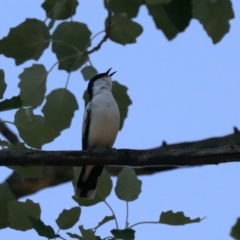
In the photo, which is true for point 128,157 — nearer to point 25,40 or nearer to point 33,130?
point 33,130

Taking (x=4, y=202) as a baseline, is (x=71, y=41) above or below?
above

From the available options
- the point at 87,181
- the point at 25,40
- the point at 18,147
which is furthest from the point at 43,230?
the point at 87,181

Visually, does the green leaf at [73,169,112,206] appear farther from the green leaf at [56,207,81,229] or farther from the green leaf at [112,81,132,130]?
the green leaf at [112,81,132,130]

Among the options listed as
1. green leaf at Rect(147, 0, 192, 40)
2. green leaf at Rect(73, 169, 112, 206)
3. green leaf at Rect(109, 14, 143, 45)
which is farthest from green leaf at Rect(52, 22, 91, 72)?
green leaf at Rect(73, 169, 112, 206)

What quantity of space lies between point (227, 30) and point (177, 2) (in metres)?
0.55

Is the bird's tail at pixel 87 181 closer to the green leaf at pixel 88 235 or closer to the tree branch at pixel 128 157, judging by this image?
the tree branch at pixel 128 157

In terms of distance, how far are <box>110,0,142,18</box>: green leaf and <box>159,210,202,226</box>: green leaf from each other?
1.73m

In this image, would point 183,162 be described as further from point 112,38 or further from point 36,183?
point 36,183

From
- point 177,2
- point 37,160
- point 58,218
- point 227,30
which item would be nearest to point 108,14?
point 177,2

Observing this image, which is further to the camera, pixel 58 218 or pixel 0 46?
pixel 0 46

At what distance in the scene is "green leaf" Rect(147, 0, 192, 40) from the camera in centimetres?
442

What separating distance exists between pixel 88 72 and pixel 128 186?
138 cm

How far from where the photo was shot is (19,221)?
300 centimetres

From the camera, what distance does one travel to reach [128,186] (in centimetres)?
319
